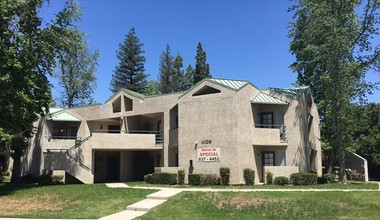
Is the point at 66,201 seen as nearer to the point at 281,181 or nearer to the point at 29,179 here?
the point at 281,181

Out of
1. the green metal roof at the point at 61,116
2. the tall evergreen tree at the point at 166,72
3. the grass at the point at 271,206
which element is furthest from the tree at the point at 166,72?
the grass at the point at 271,206

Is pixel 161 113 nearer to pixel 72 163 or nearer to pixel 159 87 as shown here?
pixel 72 163

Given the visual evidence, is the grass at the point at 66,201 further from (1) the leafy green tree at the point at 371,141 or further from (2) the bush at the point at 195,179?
(1) the leafy green tree at the point at 371,141

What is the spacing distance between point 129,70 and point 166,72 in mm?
5907

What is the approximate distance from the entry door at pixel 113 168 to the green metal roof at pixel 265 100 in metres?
15.3

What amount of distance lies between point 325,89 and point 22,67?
886 inches

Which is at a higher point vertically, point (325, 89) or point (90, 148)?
point (325, 89)

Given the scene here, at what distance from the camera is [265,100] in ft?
97.1

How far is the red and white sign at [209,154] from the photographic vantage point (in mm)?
27672

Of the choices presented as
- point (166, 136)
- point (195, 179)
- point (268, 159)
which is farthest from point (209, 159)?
point (166, 136)

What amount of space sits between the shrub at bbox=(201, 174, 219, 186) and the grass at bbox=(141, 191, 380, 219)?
21.1 feet

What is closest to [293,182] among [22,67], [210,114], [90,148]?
[210,114]

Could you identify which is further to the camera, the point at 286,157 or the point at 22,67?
the point at 286,157

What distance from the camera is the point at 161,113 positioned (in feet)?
110
